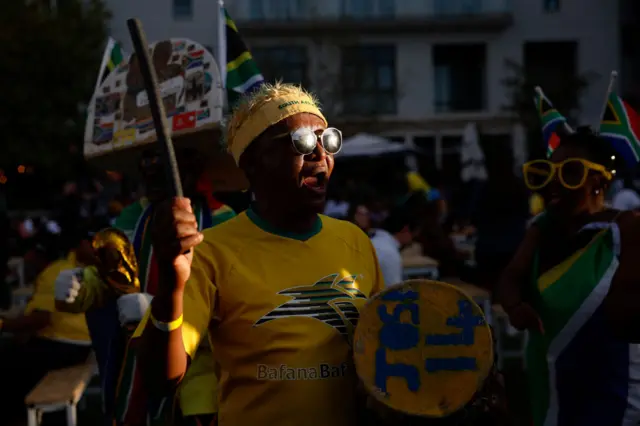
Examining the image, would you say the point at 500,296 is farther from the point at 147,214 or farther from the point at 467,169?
the point at 467,169

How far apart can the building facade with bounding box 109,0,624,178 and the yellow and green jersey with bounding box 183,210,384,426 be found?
2588 centimetres

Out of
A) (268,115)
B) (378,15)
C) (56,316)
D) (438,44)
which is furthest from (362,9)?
(268,115)

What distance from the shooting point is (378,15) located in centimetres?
2964

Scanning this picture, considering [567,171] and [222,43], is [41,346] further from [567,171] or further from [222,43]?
[567,171]

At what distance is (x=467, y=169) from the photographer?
15.8 m

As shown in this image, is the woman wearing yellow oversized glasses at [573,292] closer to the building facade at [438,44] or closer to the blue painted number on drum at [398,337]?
the blue painted number on drum at [398,337]

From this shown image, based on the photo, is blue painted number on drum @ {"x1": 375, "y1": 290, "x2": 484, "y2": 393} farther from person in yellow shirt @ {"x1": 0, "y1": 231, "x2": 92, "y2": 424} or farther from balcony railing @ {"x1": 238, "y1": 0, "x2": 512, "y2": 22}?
balcony railing @ {"x1": 238, "y1": 0, "x2": 512, "y2": 22}

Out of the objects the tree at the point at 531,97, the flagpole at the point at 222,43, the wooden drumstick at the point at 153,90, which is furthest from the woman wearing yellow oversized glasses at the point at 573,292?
the tree at the point at 531,97

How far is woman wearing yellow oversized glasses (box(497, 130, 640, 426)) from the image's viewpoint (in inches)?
129

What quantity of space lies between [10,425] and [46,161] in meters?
15.3

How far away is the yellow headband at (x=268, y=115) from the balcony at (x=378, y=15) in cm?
2699

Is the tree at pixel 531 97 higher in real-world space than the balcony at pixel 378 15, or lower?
lower

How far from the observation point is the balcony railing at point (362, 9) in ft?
95.9

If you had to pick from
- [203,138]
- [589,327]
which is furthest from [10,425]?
[589,327]
